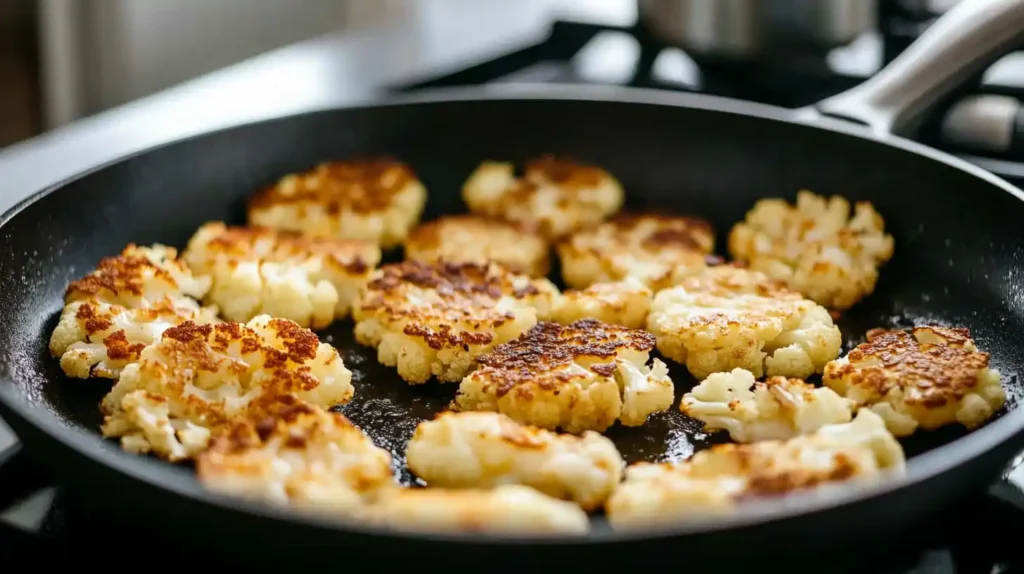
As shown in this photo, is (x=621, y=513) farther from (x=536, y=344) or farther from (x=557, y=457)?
(x=536, y=344)

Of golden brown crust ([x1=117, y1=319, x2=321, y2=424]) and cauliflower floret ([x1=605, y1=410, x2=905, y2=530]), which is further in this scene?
golden brown crust ([x1=117, y1=319, x2=321, y2=424])

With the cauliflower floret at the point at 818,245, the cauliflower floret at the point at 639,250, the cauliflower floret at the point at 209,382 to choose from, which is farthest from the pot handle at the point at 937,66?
the cauliflower floret at the point at 209,382

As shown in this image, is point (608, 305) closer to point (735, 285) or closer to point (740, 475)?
point (735, 285)

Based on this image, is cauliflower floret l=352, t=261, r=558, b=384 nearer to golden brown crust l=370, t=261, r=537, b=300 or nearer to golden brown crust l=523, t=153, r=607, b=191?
golden brown crust l=370, t=261, r=537, b=300

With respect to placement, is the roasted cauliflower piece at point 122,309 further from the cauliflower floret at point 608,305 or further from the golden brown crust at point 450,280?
the cauliflower floret at point 608,305

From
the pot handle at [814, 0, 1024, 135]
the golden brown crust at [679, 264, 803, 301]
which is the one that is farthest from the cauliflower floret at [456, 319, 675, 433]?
the pot handle at [814, 0, 1024, 135]

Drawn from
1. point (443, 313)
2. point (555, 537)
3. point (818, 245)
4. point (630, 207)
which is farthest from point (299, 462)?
point (630, 207)
